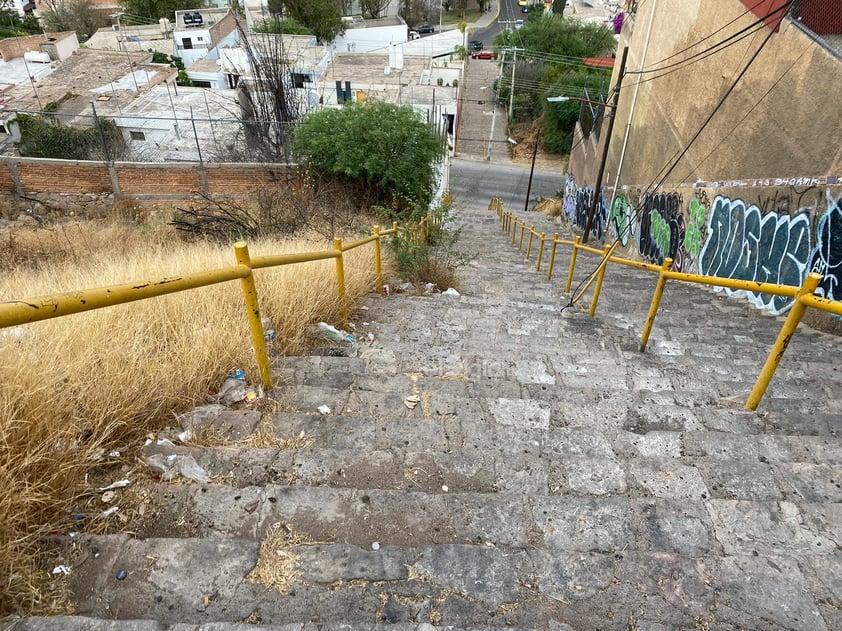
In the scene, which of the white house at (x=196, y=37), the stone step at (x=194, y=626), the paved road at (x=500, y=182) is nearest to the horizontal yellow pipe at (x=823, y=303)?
the stone step at (x=194, y=626)

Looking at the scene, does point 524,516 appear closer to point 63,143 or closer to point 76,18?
point 63,143

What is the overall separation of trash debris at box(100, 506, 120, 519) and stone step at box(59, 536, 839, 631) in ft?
0.50

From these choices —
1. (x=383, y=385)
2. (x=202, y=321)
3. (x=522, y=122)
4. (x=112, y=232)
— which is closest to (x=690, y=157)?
(x=383, y=385)

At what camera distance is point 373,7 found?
58.2 metres

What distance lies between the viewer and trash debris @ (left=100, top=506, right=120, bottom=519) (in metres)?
1.87

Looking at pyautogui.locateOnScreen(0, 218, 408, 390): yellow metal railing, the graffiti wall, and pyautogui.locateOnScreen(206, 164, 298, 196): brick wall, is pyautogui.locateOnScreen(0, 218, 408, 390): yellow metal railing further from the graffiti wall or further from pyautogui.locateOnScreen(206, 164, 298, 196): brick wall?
pyautogui.locateOnScreen(206, 164, 298, 196): brick wall

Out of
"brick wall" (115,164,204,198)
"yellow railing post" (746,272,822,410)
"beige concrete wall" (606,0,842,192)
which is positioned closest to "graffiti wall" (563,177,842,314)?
"beige concrete wall" (606,0,842,192)

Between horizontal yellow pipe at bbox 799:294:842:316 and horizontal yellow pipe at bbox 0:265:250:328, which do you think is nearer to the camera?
horizontal yellow pipe at bbox 0:265:250:328

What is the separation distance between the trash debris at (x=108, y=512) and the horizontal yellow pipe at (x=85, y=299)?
828 mm

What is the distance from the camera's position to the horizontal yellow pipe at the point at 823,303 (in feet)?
7.74

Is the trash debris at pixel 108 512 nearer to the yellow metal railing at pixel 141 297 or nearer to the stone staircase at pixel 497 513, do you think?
the stone staircase at pixel 497 513

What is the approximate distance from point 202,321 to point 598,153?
59.5 ft

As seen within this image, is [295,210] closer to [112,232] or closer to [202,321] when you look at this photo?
[112,232]

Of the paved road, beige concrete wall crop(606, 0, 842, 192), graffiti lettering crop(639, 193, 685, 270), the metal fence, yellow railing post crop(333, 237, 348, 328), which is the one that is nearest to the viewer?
yellow railing post crop(333, 237, 348, 328)
